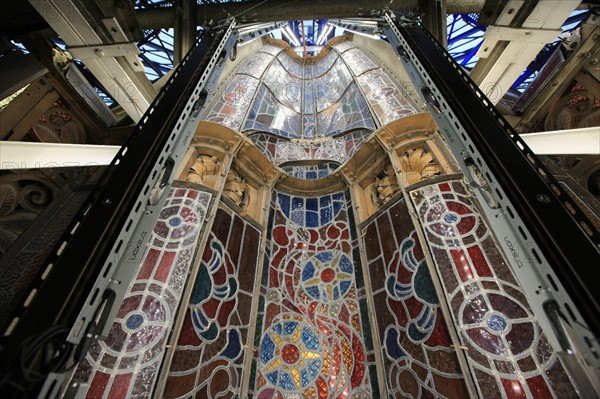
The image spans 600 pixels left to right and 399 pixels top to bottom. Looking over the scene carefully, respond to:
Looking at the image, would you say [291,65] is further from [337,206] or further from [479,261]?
[479,261]

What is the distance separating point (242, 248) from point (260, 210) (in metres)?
1.05

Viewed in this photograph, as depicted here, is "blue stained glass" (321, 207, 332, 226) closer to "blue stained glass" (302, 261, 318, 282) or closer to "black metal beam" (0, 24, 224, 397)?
"blue stained glass" (302, 261, 318, 282)

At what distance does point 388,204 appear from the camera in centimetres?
445

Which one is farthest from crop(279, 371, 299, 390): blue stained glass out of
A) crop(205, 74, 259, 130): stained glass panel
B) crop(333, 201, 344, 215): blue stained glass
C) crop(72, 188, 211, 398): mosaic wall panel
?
crop(205, 74, 259, 130): stained glass panel

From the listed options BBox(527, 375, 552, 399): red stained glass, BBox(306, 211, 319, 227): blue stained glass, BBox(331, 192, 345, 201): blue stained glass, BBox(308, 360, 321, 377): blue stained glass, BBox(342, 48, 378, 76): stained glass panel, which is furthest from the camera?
BBox(342, 48, 378, 76): stained glass panel

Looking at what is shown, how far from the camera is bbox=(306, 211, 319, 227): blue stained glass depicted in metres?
5.45

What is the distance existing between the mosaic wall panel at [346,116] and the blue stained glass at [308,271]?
328 cm

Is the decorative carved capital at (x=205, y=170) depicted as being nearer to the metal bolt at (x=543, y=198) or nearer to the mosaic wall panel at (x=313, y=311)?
Answer: the mosaic wall panel at (x=313, y=311)

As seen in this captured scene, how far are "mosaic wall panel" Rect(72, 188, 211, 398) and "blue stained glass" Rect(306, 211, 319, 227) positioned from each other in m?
2.19

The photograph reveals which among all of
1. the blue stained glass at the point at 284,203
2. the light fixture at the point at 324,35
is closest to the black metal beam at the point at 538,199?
the blue stained glass at the point at 284,203

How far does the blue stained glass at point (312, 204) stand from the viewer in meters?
5.73

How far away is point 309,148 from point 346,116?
4.32ft

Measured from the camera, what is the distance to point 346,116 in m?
7.27

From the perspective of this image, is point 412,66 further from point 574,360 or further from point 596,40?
point 596,40
